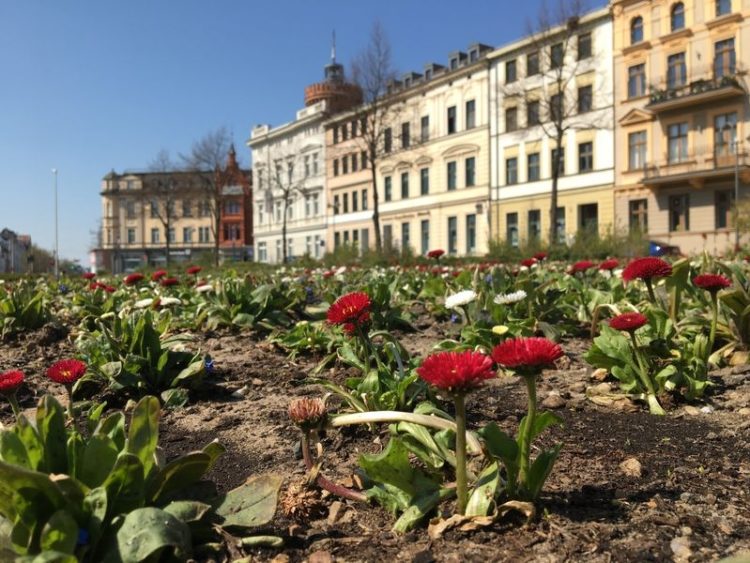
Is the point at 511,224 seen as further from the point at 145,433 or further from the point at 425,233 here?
the point at 145,433

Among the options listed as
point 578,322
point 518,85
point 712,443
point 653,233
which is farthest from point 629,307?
point 518,85

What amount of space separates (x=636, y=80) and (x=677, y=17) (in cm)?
364

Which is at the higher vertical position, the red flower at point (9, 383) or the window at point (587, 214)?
the window at point (587, 214)

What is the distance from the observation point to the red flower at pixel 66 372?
2.17 metres

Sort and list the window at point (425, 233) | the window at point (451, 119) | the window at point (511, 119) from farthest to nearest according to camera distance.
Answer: the window at point (425, 233), the window at point (451, 119), the window at point (511, 119)

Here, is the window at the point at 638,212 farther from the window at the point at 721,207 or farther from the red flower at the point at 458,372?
the red flower at the point at 458,372

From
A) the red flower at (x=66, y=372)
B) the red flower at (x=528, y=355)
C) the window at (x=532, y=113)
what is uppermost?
the window at (x=532, y=113)

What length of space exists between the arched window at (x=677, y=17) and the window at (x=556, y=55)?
19.1 ft

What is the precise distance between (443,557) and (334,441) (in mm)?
1037

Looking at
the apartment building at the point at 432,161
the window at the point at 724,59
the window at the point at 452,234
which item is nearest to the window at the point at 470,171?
the apartment building at the point at 432,161

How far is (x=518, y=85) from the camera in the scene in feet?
135

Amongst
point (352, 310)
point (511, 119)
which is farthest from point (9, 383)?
point (511, 119)

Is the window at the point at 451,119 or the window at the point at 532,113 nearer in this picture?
the window at the point at 532,113

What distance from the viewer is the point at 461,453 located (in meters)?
1.57
